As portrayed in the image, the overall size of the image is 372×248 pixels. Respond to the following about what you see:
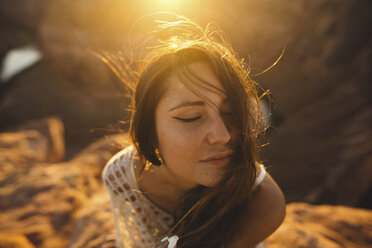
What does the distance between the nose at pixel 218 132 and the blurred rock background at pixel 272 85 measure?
2.50 m

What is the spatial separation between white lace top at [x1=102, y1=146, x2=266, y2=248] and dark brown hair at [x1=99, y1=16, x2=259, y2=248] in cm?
31

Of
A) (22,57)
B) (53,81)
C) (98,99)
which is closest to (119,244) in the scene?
(98,99)

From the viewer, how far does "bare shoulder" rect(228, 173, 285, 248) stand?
1.33 m

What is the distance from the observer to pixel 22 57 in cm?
857

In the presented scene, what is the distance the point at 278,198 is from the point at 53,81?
8891 mm

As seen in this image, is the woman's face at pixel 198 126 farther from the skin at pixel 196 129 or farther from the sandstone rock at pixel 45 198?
the sandstone rock at pixel 45 198

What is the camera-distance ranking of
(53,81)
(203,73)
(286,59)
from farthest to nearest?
(53,81) → (286,59) → (203,73)

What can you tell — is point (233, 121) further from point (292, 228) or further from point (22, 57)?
point (22, 57)

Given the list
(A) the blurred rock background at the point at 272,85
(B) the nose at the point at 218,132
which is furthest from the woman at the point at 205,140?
(A) the blurred rock background at the point at 272,85

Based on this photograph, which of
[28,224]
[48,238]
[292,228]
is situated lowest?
[292,228]

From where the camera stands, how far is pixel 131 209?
1.67m

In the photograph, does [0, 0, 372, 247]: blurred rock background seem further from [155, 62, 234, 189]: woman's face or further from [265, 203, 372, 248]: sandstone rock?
[155, 62, 234, 189]: woman's face

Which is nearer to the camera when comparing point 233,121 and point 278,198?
point 233,121

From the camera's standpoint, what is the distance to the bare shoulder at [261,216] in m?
1.33
